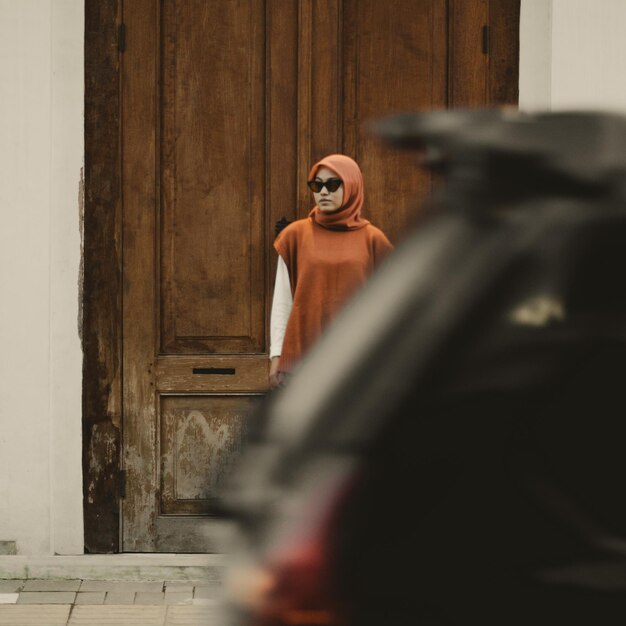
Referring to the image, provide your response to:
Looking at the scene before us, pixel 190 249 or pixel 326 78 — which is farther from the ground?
pixel 326 78

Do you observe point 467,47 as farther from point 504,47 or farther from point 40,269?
point 40,269

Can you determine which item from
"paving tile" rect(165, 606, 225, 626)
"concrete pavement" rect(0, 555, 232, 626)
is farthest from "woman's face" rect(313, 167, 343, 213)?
"paving tile" rect(165, 606, 225, 626)

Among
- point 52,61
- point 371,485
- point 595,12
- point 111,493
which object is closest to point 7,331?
point 111,493

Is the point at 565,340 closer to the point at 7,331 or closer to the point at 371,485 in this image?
the point at 371,485

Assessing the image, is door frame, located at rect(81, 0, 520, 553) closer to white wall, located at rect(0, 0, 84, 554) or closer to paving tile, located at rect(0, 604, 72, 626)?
white wall, located at rect(0, 0, 84, 554)

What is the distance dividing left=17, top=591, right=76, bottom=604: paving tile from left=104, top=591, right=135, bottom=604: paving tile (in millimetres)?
162

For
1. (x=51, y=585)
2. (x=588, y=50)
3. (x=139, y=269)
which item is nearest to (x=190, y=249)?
(x=139, y=269)

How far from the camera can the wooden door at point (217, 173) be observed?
6.07m

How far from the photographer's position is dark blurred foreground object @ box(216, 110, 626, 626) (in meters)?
1.44

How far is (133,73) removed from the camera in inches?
238

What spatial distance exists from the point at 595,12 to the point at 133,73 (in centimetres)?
227

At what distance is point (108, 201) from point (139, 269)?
37 cm

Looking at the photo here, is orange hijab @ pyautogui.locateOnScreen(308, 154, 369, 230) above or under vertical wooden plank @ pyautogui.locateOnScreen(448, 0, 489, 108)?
under

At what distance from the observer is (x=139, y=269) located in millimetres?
6086
